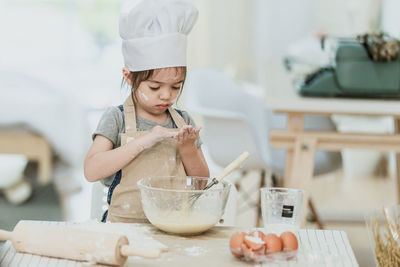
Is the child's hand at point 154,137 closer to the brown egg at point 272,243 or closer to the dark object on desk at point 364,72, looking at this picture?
the brown egg at point 272,243

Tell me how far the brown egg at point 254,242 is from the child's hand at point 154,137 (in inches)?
A: 11.0

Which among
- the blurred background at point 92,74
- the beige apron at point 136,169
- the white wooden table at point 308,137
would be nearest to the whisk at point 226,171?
the beige apron at point 136,169

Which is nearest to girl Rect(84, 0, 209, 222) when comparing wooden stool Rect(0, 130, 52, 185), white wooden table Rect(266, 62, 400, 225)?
white wooden table Rect(266, 62, 400, 225)

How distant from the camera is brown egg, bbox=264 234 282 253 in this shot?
1140 millimetres

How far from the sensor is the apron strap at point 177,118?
4.68ft

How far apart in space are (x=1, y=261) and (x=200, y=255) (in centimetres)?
35

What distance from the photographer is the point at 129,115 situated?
140cm

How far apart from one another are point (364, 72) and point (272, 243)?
1.44 metres

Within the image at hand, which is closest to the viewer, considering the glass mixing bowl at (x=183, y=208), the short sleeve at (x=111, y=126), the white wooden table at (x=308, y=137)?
the glass mixing bowl at (x=183, y=208)

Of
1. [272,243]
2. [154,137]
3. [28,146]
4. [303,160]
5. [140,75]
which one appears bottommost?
[28,146]

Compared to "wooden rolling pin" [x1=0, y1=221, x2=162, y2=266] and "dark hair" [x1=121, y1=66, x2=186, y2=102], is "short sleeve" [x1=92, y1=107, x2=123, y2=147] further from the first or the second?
"wooden rolling pin" [x1=0, y1=221, x2=162, y2=266]

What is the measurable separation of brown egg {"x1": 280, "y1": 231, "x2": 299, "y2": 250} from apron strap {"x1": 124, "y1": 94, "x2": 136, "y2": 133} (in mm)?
412

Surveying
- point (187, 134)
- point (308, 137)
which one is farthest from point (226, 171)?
point (308, 137)

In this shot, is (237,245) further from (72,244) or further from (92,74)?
(92,74)
